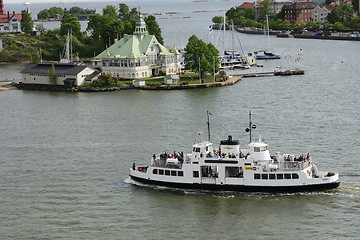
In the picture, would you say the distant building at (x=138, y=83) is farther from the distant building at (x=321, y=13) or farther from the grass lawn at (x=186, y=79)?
→ the distant building at (x=321, y=13)

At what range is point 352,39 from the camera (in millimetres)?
146625

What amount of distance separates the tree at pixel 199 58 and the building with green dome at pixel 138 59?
139 inches

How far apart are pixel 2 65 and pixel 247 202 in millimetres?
90153

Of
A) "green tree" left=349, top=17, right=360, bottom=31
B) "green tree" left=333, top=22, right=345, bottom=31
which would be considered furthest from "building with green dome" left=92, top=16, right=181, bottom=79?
"green tree" left=349, top=17, right=360, bottom=31

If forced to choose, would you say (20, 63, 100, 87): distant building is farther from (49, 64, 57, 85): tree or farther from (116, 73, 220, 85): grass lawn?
(116, 73, 220, 85): grass lawn

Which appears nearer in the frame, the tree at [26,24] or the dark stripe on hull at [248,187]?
the dark stripe on hull at [248,187]

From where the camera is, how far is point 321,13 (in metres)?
184

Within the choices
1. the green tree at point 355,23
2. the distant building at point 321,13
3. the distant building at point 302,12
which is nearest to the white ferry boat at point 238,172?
the green tree at point 355,23

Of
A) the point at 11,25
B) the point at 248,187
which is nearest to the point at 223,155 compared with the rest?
the point at 248,187

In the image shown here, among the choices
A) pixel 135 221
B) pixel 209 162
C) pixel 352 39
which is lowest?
pixel 135 221

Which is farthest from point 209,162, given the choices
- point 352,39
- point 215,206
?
point 352,39

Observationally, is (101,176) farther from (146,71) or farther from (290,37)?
(290,37)

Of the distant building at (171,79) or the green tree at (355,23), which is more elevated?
the green tree at (355,23)

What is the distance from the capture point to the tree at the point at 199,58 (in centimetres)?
8647
